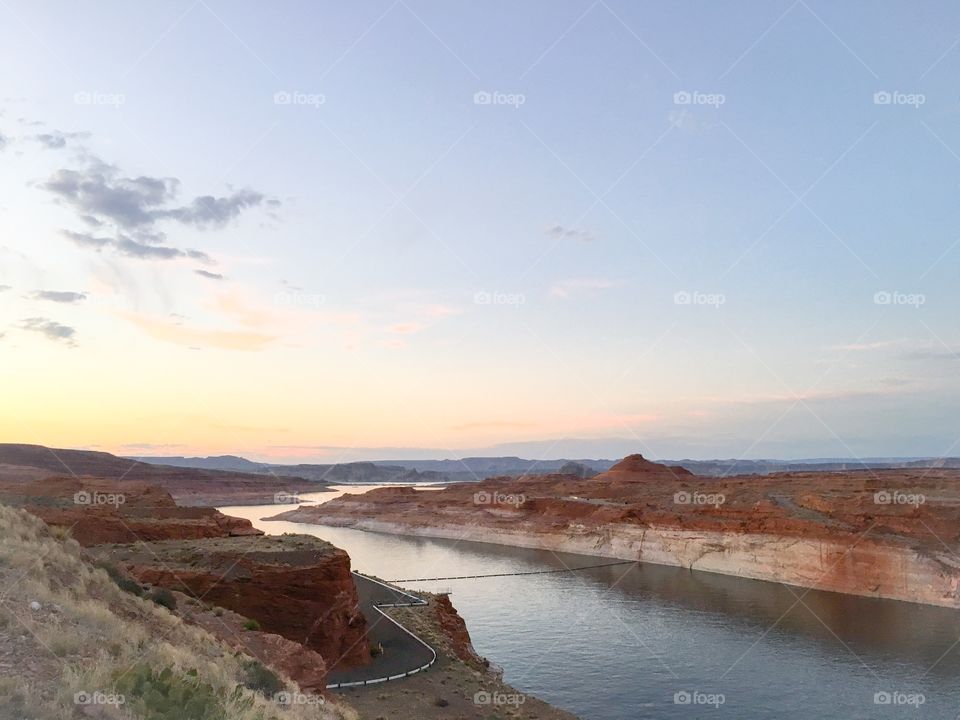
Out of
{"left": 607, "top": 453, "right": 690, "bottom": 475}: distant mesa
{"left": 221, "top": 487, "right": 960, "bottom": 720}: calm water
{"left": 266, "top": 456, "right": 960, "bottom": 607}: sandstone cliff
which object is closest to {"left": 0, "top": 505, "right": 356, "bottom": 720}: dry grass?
{"left": 221, "top": 487, "right": 960, "bottom": 720}: calm water

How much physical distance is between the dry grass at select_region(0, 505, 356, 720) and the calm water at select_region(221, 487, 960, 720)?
17.3 m

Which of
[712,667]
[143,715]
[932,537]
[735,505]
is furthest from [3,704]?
[735,505]

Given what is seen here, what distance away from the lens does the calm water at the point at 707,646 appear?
25641mm

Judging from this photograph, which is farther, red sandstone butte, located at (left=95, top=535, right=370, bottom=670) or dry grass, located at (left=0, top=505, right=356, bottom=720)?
red sandstone butte, located at (left=95, top=535, right=370, bottom=670)

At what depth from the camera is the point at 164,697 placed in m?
7.56

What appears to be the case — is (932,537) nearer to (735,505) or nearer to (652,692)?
(735,505)

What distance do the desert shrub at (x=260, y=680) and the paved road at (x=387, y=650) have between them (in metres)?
10.0

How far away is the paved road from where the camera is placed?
23281 mm

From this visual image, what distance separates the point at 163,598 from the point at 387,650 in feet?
40.1

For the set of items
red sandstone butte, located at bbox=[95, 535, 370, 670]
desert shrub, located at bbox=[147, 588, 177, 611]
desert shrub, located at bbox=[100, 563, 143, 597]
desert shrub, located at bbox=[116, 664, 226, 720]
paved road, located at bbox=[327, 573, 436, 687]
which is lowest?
paved road, located at bbox=[327, 573, 436, 687]

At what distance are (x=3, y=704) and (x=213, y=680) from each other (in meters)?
4.45

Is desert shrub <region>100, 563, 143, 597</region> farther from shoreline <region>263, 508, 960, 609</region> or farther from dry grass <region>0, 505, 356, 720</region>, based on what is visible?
shoreline <region>263, 508, 960, 609</region>

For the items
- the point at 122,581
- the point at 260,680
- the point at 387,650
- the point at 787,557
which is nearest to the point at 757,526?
the point at 787,557

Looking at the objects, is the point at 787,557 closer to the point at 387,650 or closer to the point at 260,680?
the point at 387,650
